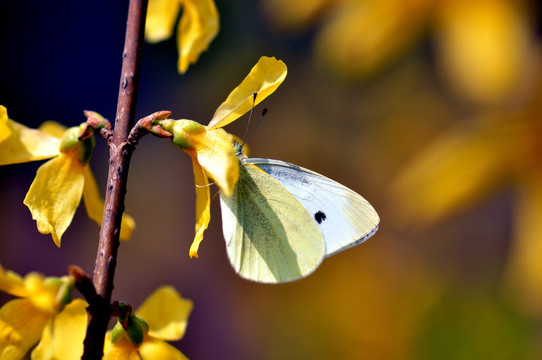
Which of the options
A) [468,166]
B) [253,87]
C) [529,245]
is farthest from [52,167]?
[529,245]

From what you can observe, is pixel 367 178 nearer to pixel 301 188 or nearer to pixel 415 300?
pixel 415 300

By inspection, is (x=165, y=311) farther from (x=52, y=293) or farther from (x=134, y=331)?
(x=52, y=293)

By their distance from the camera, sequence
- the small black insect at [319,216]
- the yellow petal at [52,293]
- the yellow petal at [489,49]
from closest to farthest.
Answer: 1. the yellow petal at [52,293]
2. the small black insect at [319,216]
3. the yellow petal at [489,49]

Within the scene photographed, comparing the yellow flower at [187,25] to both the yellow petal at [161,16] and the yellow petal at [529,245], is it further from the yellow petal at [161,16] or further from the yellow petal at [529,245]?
the yellow petal at [529,245]

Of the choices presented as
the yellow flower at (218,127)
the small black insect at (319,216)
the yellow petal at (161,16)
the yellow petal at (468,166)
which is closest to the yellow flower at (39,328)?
the yellow flower at (218,127)

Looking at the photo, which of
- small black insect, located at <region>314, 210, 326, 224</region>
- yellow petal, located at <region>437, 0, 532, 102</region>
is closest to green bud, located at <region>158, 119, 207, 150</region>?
small black insect, located at <region>314, 210, 326, 224</region>

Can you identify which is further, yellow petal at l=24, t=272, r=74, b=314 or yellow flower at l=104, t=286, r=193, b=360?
yellow flower at l=104, t=286, r=193, b=360

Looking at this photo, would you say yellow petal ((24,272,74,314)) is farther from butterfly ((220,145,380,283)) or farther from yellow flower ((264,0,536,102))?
yellow flower ((264,0,536,102))
